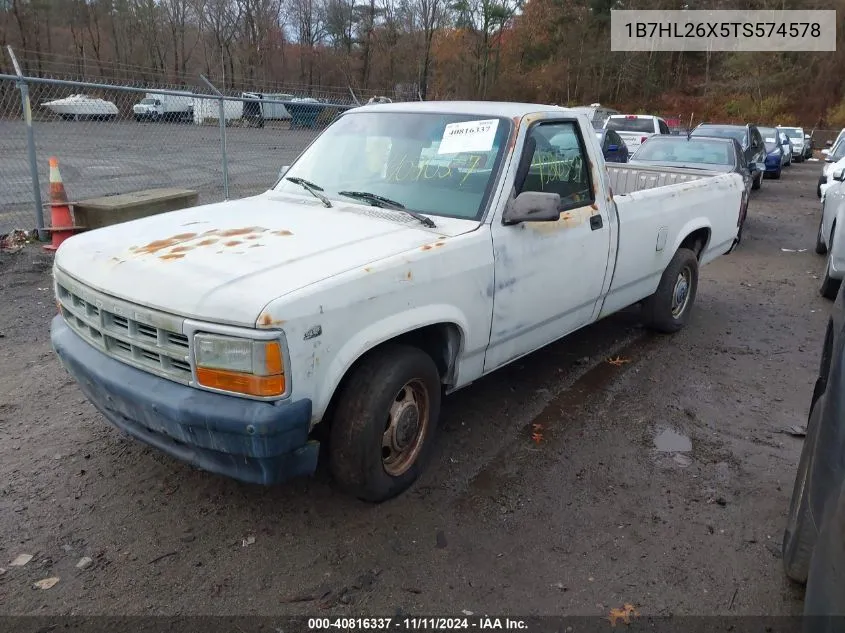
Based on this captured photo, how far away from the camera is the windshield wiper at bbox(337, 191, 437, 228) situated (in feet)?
11.0

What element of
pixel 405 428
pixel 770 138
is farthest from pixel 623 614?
pixel 770 138

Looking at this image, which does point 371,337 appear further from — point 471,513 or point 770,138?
point 770,138

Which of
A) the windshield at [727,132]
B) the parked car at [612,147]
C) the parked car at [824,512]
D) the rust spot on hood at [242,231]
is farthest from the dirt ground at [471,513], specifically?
the windshield at [727,132]

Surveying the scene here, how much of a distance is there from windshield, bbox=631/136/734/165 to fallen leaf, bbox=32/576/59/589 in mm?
9955

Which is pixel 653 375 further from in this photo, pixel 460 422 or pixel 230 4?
pixel 230 4

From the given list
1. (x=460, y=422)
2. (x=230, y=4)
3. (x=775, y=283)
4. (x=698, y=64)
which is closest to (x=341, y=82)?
(x=230, y=4)

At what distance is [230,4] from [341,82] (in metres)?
12.0

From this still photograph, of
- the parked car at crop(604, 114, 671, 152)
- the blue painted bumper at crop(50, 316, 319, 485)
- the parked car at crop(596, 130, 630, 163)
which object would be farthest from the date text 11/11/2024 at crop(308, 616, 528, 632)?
the parked car at crop(604, 114, 671, 152)

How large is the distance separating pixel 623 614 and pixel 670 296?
11.3 ft

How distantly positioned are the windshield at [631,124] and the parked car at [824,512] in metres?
16.0

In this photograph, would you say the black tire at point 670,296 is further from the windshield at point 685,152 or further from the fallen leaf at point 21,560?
the windshield at point 685,152

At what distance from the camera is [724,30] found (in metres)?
48.3

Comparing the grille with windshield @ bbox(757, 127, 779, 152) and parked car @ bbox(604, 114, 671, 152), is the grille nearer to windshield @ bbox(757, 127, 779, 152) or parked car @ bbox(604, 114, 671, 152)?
parked car @ bbox(604, 114, 671, 152)

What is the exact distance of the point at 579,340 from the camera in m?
5.54
